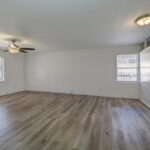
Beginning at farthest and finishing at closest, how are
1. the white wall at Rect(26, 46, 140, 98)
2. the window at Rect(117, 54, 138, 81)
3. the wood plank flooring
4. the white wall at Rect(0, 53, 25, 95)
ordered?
the white wall at Rect(0, 53, 25, 95)
the white wall at Rect(26, 46, 140, 98)
the window at Rect(117, 54, 138, 81)
the wood plank flooring

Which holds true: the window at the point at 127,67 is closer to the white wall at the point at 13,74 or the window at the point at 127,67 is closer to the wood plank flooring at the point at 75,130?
the wood plank flooring at the point at 75,130

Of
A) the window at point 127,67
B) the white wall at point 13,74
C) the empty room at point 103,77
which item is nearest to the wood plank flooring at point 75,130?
the empty room at point 103,77

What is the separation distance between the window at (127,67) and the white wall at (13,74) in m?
5.97

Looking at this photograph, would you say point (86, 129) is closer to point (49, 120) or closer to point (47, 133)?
point (47, 133)

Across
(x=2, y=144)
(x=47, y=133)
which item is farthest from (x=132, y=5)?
(x=2, y=144)

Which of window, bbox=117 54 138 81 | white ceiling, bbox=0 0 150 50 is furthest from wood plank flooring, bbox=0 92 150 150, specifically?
white ceiling, bbox=0 0 150 50

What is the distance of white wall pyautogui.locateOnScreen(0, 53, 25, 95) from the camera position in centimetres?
621

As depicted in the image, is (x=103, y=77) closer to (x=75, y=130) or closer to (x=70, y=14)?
(x=75, y=130)

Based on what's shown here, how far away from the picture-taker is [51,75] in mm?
6762

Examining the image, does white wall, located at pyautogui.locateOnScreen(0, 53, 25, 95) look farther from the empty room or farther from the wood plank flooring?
the wood plank flooring

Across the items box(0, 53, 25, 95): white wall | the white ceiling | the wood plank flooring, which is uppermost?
the white ceiling

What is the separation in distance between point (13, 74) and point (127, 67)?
6.48 m

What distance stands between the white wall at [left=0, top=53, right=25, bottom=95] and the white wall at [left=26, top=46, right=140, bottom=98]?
1.31 feet

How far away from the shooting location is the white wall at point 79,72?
5.43 m
